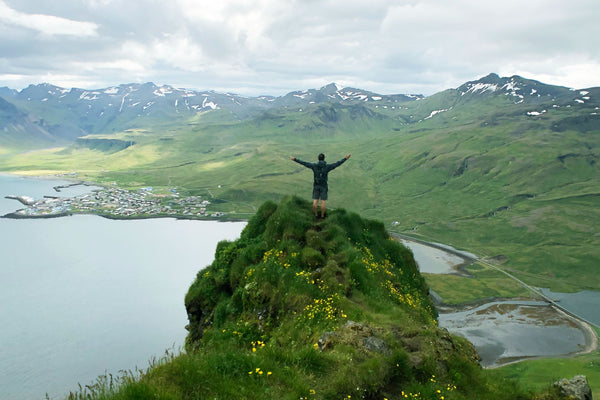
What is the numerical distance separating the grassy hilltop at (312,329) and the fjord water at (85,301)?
2907 cm

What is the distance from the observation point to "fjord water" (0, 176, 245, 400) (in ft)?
238

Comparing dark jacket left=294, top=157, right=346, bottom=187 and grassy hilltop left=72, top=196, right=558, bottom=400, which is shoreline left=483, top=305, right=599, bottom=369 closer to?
grassy hilltop left=72, top=196, right=558, bottom=400

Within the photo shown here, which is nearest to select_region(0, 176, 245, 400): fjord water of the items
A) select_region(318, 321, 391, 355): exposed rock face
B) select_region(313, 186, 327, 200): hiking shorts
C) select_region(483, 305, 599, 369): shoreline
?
select_region(313, 186, 327, 200): hiking shorts

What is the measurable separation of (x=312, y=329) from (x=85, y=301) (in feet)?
339

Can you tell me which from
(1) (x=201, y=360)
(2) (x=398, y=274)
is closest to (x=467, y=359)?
(1) (x=201, y=360)

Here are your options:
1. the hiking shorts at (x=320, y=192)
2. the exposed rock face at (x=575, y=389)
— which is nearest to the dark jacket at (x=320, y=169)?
the hiking shorts at (x=320, y=192)

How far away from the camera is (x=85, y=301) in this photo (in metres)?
99.2

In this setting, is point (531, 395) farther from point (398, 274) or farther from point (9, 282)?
point (9, 282)

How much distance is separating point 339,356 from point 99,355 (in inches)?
3218

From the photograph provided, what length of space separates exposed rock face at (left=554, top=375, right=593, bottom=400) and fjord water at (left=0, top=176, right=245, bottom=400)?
4321 centimetres

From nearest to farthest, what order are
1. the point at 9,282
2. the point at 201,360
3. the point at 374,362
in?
the point at 201,360 → the point at 374,362 → the point at 9,282

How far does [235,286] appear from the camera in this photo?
24.8 metres

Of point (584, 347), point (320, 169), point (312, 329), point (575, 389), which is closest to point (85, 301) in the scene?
point (320, 169)

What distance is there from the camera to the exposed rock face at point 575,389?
1308 centimetres
